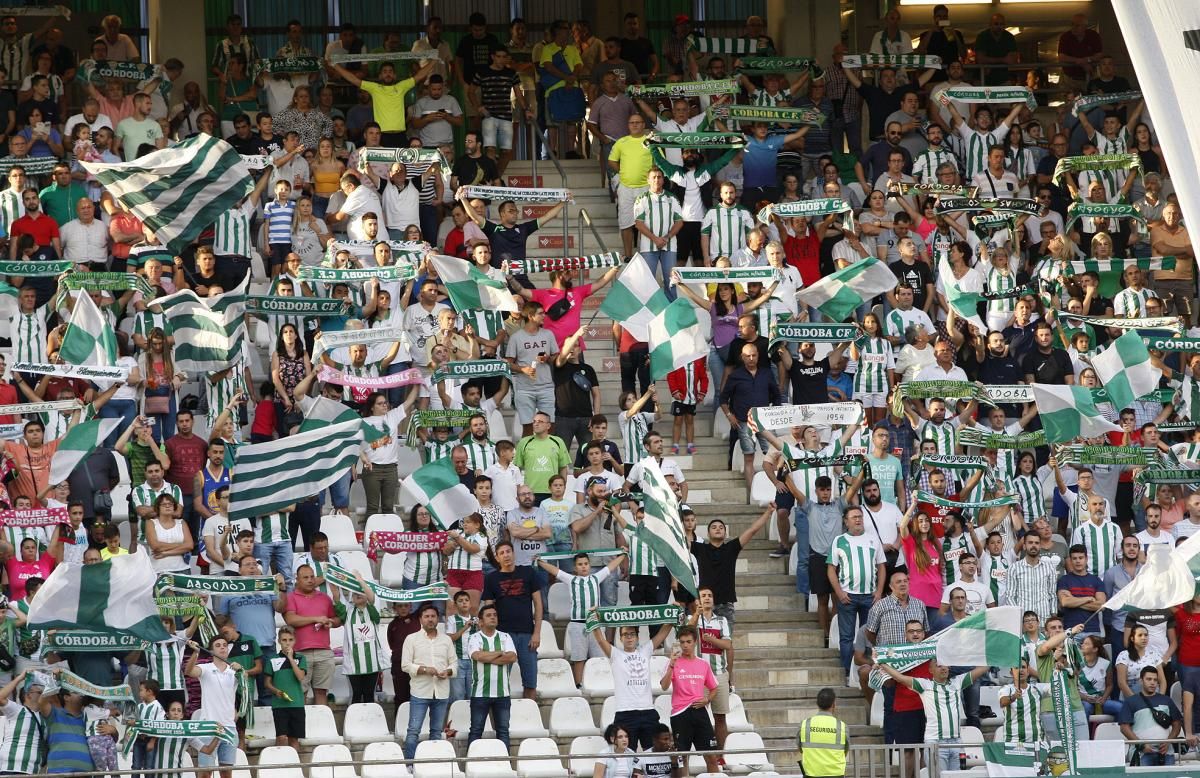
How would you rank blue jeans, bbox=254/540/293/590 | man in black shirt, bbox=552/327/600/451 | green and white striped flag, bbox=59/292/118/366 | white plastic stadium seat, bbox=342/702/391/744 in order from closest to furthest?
white plastic stadium seat, bbox=342/702/391/744, blue jeans, bbox=254/540/293/590, green and white striped flag, bbox=59/292/118/366, man in black shirt, bbox=552/327/600/451

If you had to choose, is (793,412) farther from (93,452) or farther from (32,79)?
(32,79)

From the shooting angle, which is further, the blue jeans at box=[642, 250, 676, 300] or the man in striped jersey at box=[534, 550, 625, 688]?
the blue jeans at box=[642, 250, 676, 300]

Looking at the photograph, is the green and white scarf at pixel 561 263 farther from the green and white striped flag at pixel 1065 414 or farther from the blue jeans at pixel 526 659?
the blue jeans at pixel 526 659

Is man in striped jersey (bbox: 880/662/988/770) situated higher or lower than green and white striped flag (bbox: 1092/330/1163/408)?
lower

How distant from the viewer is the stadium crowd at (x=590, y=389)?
19.5 meters

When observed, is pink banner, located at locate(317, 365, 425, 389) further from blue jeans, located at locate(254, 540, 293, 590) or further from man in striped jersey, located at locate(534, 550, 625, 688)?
man in striped jersey, located at locate(534, 550, 625, 688)

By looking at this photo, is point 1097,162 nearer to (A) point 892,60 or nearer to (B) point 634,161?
(A) point 892,60

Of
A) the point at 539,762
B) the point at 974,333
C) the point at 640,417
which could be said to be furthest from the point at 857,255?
the point at 539,762

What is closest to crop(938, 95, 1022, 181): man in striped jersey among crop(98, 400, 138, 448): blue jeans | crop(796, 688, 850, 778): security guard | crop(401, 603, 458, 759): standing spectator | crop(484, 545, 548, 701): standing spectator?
crop(484, 545, 548, 701): standing spectator

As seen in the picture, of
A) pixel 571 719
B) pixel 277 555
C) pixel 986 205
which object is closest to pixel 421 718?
pixel 571 719

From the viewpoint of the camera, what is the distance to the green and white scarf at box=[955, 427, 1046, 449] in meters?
21.8

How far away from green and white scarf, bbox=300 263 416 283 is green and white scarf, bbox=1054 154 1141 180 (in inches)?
316

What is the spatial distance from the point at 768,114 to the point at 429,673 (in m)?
9.27

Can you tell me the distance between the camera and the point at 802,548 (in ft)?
69.7
